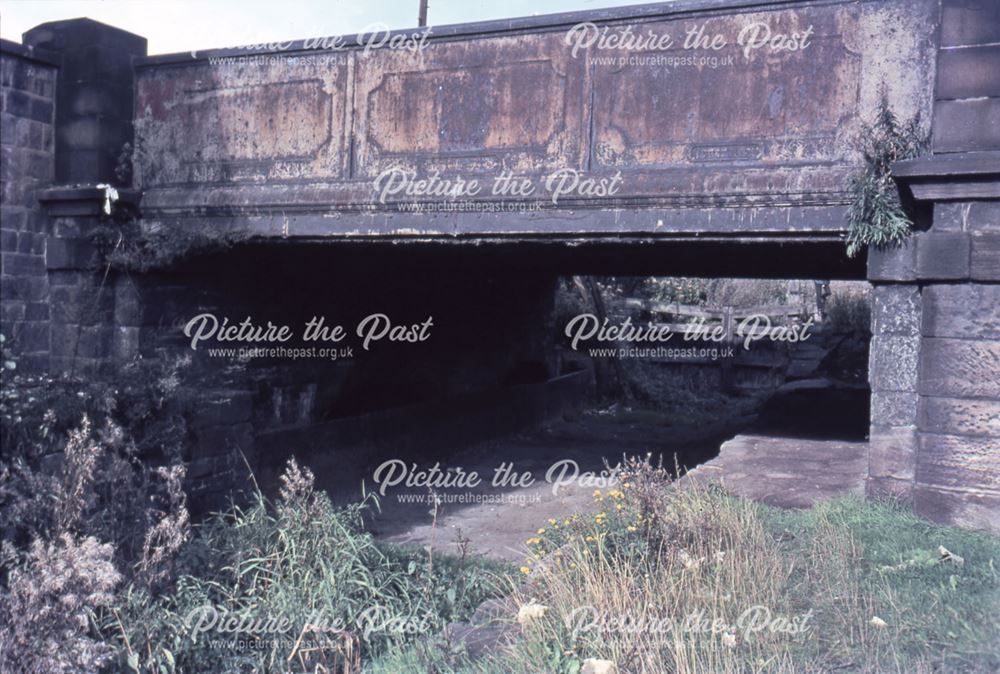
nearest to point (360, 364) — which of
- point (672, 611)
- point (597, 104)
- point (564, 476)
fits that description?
point (564, 476)

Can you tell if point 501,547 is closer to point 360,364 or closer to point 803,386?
point 360,364

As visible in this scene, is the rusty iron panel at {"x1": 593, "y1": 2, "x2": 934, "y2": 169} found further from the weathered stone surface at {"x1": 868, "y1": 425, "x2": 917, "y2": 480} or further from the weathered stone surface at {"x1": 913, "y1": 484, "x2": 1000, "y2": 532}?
the weathered stone surface at {"x1": 913, "y1": 484, "x2": 1000, "y2": 532}

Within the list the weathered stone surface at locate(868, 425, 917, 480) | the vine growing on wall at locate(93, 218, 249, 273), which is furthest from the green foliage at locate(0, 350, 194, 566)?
the weathered stone surface at locate(868, 425, 917, 480)

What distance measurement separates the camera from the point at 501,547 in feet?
25.6

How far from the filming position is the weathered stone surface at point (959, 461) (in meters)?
4.87

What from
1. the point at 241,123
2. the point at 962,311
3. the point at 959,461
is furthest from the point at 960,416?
the point at 241,123

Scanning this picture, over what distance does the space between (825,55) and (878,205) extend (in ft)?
3.33

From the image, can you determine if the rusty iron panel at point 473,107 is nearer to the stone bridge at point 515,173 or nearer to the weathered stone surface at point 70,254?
the stone bridge at point 515,173

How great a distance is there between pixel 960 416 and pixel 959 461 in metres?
0.25

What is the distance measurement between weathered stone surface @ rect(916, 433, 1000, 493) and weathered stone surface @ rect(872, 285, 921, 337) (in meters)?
0.66

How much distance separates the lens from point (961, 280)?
195 inches

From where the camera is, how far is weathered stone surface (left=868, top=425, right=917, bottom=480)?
527cm

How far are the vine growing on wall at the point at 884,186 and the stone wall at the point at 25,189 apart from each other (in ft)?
21.4

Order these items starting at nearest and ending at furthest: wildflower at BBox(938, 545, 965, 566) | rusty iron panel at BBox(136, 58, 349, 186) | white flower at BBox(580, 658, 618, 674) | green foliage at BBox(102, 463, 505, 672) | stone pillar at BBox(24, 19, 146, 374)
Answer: white flower at BBox(580, 658, 618, 674), wildflower at BBox(938, 545, 965, 566), green foliage at BBox(102, 463, 505, 672), rusty iron panel at BBox(136, 58, 349, 186), stone pillar at BBox(24, 19, 146, 374)
